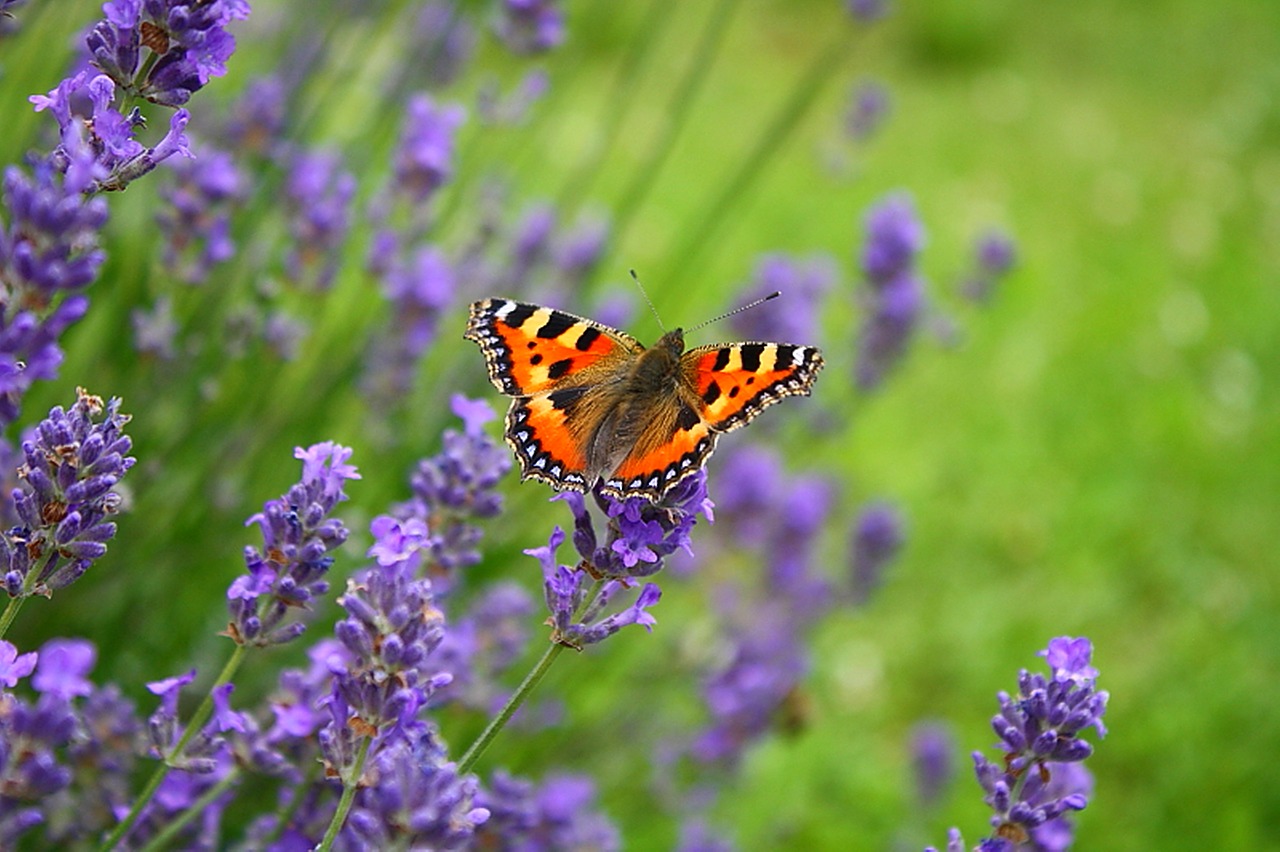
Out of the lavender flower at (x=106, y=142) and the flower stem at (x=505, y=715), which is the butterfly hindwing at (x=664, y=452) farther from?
the lavender flower at (x=106, y=142)

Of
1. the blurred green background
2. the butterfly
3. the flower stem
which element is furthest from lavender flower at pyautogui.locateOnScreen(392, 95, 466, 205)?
the flower stem

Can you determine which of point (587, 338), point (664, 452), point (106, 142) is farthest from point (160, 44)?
point (587, 338)

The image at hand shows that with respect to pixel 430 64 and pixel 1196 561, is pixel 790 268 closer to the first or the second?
pixel 430 64

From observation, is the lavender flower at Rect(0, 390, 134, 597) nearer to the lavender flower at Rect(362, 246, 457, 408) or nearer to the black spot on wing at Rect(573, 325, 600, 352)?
the black spot on wing at Rect(573, 325, 600, 352)

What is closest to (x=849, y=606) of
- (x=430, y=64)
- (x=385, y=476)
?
(x=385, y=476)

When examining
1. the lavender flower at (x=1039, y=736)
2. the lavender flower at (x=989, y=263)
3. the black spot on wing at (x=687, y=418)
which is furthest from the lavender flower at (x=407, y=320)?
the lavender flower at (x=1039, y=736)
